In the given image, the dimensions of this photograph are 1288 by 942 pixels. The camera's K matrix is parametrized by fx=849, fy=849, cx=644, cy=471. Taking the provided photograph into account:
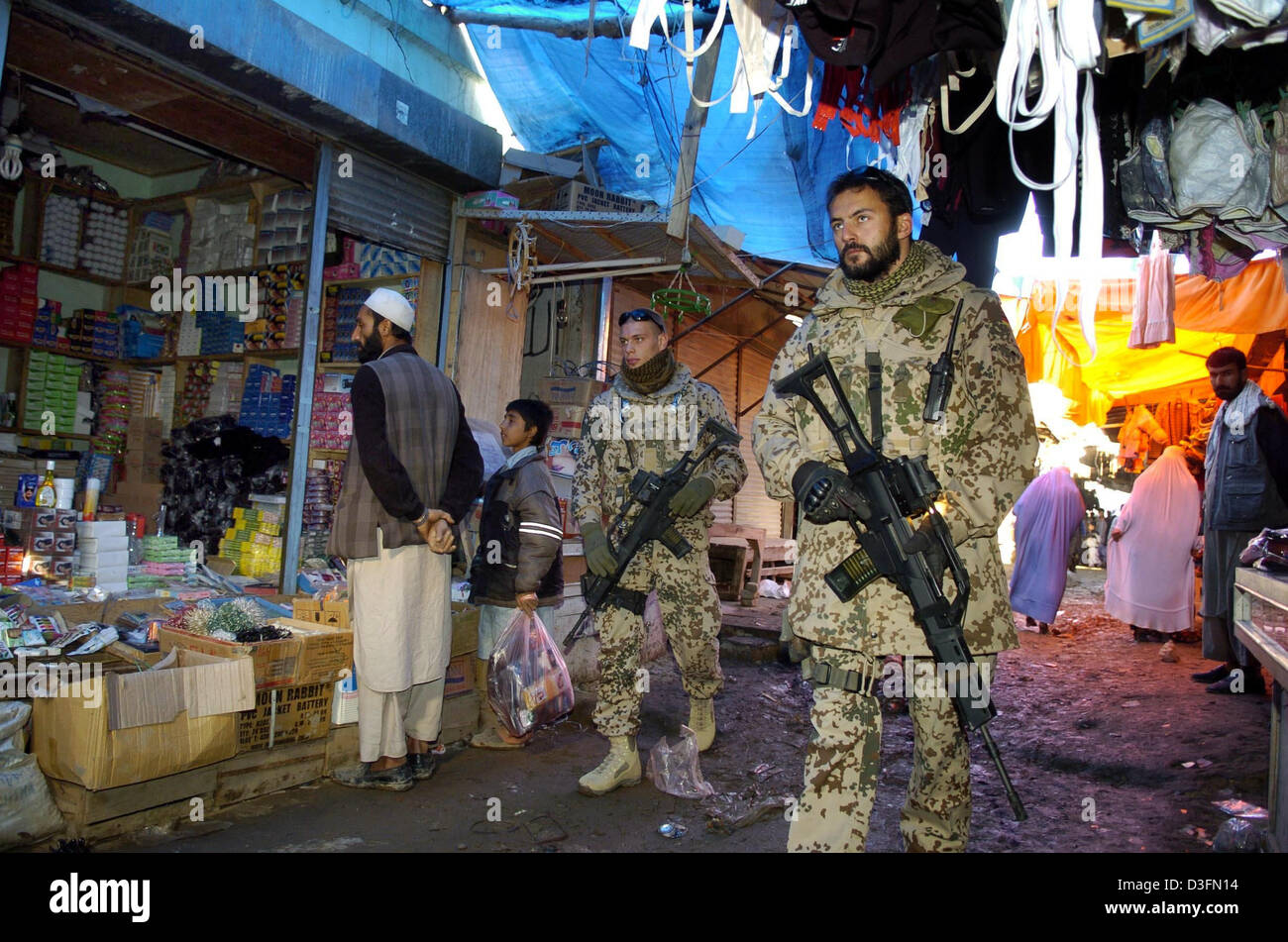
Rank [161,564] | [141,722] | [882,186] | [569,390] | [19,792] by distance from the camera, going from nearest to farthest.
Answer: [882,186], [19,792], [141,722], [161,564], [569,390]

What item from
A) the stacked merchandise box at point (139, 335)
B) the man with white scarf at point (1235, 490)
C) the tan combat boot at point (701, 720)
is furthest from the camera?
the stacked merchandise box at point (139, 335)

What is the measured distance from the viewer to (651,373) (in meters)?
4.29

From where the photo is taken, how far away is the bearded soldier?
4.06m

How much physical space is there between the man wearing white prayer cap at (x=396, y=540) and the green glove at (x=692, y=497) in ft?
3.38

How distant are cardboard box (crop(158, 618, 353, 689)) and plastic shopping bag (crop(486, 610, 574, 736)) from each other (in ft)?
2.56

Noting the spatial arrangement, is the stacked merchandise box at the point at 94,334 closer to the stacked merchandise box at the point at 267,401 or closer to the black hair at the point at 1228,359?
the stacked merchandise box at the point at 267,401

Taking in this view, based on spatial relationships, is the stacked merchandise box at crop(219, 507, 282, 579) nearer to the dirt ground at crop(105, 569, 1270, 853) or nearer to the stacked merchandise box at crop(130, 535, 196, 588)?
the stacked merchandise box at crop(130, 535, 196, 588)

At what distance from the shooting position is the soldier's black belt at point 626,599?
13.5 ft

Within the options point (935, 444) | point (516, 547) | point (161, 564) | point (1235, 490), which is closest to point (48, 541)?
point (161, 564)

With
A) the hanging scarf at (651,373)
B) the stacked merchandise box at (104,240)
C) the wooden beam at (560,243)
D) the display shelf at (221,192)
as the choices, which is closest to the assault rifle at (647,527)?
the hanging scarf at (651,373)

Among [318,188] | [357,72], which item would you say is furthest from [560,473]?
[357,72]

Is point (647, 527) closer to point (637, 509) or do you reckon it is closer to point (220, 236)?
point (637, 509)

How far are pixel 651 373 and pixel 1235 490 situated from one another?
4466 millimetres
